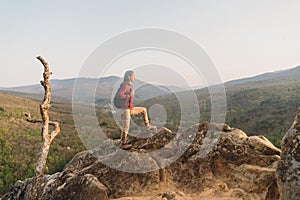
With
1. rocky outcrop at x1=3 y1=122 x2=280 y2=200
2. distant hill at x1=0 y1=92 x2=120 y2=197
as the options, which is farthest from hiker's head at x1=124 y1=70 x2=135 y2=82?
distant hill at x1=0 y1=92 x2=120 y2=197

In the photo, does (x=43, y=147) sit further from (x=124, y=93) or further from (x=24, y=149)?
(x=24, y=149)

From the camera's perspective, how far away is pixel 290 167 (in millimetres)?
6180

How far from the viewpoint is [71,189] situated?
8.59 meters

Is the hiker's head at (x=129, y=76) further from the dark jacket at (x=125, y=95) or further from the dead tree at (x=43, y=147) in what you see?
the dead tree at (x=43, y=147)

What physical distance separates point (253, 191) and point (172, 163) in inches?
101

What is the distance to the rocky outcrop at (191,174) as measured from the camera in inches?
319

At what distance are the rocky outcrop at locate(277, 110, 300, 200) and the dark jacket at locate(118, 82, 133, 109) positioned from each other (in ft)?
15.3

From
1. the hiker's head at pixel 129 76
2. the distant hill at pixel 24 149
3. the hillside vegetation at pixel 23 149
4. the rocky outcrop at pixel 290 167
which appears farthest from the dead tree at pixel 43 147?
the hillside vegetation at pixel 23 149

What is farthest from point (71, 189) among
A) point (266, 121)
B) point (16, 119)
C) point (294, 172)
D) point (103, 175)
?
point (16, 119)

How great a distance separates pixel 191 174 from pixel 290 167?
3.37 metres

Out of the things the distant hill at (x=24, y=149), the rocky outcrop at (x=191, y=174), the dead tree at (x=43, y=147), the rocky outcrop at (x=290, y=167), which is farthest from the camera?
the distant hill at (x=24, y=149)

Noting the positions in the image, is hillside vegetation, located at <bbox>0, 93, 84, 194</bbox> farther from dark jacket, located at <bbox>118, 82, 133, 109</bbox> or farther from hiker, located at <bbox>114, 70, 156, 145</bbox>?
dark jacket, located at <bbox>118, 82, 133, 109</bbox>

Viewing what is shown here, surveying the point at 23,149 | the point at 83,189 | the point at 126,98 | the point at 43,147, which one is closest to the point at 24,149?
the point at 23,149

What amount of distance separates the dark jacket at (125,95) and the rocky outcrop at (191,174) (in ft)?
4.81
